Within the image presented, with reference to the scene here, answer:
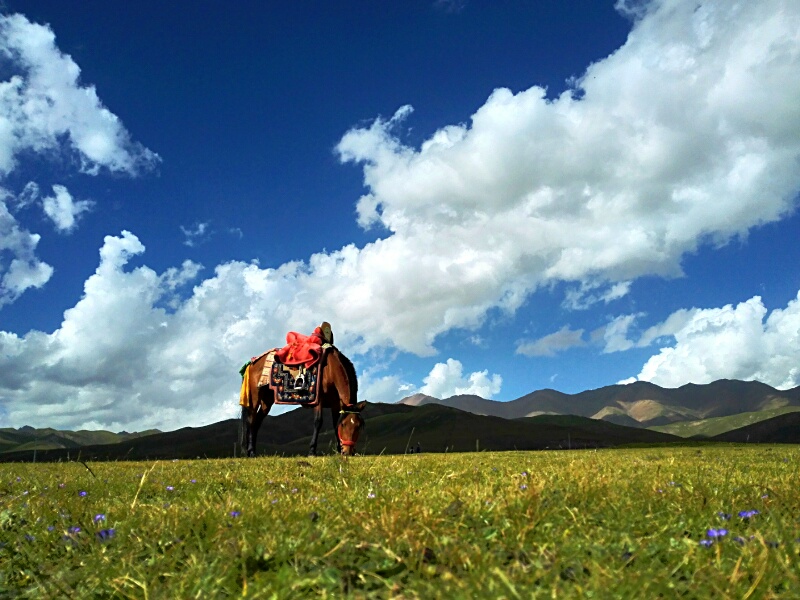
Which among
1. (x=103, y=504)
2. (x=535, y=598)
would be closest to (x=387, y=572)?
(x=535, y=598)

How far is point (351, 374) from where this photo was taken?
912 inches

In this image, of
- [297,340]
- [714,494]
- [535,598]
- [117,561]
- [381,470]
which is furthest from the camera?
[297,340]

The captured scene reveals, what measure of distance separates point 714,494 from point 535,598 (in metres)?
3.49

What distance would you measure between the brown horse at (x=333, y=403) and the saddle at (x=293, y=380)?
0.24 meters

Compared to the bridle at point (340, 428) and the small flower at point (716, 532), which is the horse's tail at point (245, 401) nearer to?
the bridle at point (340, 428)

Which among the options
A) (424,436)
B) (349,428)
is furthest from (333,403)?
(424,436)

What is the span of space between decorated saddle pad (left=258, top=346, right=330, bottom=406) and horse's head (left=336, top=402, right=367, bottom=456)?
9.07 feet

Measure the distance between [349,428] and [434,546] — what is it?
1581 centimetres

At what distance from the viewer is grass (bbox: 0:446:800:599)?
327 centimetres

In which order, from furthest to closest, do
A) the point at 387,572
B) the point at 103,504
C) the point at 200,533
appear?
the point at 103,504 → the point at 200,533 → the point at 387,572

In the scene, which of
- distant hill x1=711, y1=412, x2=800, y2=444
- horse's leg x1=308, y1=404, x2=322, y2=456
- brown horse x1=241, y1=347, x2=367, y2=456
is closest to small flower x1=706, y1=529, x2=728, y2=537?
brown horse x1=241, y1=347, x2=367, y2=456

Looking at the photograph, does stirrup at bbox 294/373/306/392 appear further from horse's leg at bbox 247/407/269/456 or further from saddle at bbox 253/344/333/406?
horse's leg at bbox 247/407/269/456

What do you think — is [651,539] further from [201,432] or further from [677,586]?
[201,432]

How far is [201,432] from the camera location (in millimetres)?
165375
